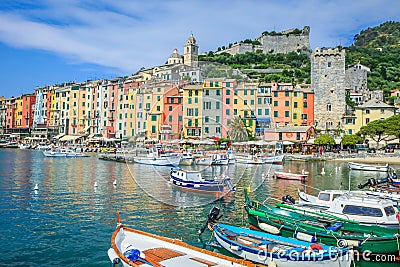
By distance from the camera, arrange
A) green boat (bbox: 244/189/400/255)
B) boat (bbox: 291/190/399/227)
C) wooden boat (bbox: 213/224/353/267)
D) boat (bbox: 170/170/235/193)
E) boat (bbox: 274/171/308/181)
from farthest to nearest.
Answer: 1. boat (bbox: 274/171/308/181)
2. boat (bbox: 170/170/235/193)
3. boat (bbox: 291/190/399/227)
4. green boat (bbox: 244/189/400/255)
5. wooden boat (bbox: 213/224/353/267)

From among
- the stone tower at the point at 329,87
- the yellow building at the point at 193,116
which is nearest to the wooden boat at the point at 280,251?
the yellow building at the point at 193,116

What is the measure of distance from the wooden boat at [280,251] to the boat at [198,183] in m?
9.39

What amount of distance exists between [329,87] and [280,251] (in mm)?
67628

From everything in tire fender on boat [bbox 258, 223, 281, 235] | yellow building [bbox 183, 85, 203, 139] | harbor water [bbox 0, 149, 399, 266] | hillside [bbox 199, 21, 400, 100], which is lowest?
harbor water [bbox 0, 149, 399, 266]

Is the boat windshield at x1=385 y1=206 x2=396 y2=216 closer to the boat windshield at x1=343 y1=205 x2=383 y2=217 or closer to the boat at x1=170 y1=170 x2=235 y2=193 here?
the boat windshield at x1=343 y1=205 x2=383 y2=217

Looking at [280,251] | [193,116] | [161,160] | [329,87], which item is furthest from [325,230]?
[329,87]

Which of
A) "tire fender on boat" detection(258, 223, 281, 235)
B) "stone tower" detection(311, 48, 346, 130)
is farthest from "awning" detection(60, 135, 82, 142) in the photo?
"tire fender on boat" detection(258, 223, 281, 235)

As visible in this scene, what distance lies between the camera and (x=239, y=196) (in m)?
25.2

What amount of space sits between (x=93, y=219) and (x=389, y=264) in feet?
42.3

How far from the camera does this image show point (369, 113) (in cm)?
6856

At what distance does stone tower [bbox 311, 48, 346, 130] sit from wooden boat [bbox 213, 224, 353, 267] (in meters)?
63.5

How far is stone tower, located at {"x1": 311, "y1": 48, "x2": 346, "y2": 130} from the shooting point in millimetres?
73500

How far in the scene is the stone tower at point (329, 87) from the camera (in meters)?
73.5

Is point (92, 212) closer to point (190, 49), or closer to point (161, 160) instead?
point (161, 160)
